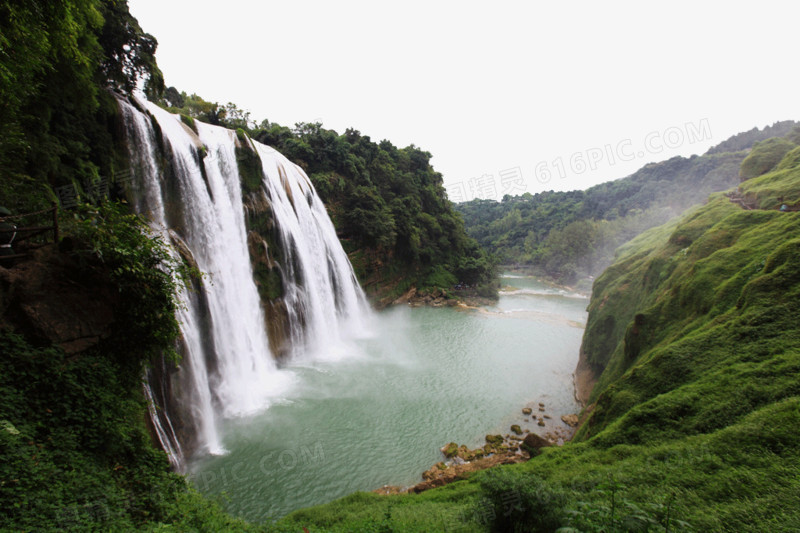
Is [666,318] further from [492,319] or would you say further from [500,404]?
[492,319]

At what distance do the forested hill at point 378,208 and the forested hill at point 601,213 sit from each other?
1243cm

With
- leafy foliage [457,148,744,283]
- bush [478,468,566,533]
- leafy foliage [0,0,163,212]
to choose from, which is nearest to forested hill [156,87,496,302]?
leafy foliage [0,0,163,212]

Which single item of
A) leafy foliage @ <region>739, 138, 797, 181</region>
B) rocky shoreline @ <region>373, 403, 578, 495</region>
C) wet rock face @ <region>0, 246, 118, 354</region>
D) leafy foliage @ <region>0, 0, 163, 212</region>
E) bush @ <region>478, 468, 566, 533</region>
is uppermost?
leafy foliage @ <region>0, 0, 163, 212</region>

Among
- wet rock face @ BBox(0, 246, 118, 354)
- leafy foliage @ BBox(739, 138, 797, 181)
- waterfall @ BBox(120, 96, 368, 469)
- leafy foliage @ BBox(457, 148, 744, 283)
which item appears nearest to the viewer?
wet rock face @ BBox(0, 246, 118, 354)

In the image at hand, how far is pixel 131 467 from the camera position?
4.84 m

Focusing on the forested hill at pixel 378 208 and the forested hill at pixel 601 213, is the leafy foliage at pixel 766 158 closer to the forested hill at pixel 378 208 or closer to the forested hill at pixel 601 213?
the forested hill at pixel 601 213

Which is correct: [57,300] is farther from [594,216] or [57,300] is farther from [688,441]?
[594,216]

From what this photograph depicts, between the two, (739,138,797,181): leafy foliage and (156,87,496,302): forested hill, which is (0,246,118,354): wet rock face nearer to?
(156,87,496,302): forested hill

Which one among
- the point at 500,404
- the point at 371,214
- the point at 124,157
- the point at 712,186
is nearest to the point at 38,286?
the point at 124,157

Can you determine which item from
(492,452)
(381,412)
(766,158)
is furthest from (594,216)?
(381,412)

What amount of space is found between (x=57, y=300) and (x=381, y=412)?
9071 mm

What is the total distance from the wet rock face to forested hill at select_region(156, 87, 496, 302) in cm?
2131

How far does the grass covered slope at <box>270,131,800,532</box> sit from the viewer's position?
3.22 meters

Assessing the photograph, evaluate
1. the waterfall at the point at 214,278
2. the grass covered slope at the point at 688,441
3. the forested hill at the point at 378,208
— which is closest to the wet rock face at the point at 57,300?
the waterfall at the point at 214,278
